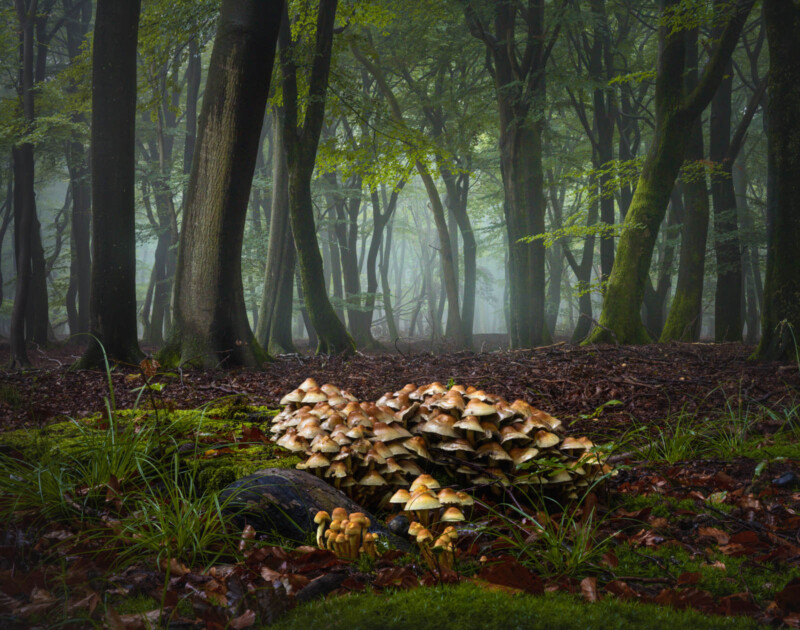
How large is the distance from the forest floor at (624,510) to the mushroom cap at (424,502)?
0.70ft

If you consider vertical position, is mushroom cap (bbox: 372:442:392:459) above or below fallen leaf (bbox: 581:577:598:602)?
above

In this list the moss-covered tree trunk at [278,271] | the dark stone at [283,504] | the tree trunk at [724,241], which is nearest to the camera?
the dark stone at [283,504]

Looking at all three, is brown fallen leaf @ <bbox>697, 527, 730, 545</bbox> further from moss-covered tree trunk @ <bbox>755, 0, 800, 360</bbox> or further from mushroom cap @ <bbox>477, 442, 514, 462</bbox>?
moss-covered tree trunk @ <bbox>755, 0, 800, 360</bbox>

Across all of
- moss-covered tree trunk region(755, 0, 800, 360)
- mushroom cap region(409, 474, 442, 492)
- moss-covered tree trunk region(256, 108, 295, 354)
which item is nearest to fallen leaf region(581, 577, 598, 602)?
mushroom cap region(409, 474, 442, 492)

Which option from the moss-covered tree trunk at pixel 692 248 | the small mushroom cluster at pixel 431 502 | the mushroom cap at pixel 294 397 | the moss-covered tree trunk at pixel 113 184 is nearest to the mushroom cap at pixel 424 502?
the small mushroom cluster at pixel 431 502

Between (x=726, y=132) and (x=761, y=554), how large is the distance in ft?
47.9

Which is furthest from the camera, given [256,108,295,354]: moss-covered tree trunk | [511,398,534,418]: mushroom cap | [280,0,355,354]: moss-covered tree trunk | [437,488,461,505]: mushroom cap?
[256,108,295,354]: moss-covered tree trunk

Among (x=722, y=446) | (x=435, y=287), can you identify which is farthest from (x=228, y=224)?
(x=435, y=287)

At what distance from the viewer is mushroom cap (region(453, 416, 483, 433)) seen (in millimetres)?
2662

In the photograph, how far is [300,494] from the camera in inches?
96.0

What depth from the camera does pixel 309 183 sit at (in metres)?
9.54

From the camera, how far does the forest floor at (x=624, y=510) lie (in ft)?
6.25

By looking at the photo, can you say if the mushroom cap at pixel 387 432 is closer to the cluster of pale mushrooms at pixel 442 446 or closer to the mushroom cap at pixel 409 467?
the cluster of pale mushrooms at pixel 442 446

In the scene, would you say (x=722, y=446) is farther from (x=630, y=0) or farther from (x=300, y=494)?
(x=630, y=0)
